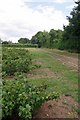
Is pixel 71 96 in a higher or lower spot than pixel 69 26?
lower

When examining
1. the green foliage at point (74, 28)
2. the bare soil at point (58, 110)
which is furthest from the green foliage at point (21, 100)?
the green foliage at point (74, 28)

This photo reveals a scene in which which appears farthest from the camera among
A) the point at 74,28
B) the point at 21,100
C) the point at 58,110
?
the point at 74,28

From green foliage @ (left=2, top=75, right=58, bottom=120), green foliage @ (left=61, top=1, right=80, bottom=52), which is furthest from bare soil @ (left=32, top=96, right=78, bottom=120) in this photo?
green foliage @ (left=61, top=1, right=80, bottom=52)

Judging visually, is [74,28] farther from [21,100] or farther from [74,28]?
[21,100]

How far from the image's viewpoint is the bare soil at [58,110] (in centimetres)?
602

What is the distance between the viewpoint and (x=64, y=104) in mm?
6812

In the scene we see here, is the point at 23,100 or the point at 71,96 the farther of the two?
the point at 71,96

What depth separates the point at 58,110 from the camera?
20.9ft

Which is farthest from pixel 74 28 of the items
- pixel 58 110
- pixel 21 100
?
pixel 21 100

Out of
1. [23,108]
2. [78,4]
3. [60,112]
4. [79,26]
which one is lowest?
[60,112]

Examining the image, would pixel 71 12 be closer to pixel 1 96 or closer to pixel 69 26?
pixel 69 26

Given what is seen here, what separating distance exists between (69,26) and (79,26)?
1461 mm

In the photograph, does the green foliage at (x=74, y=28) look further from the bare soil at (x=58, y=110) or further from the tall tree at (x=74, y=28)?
the bare soil at (x=58, y=110)

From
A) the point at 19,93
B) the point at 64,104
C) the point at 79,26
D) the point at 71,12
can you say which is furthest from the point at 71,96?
the point at 71,12
